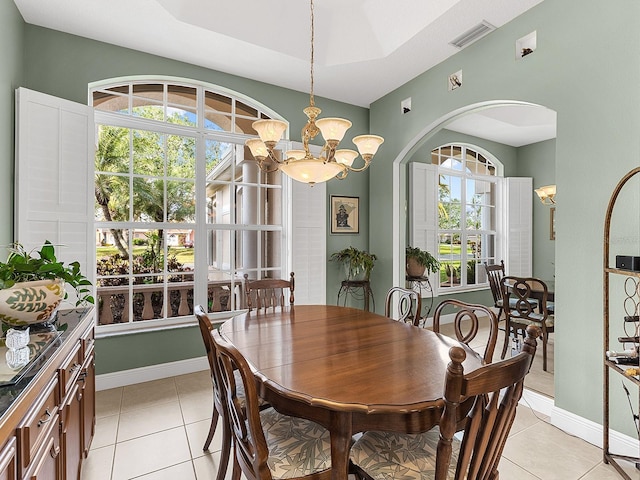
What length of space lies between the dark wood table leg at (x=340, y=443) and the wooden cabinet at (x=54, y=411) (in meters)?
0.94

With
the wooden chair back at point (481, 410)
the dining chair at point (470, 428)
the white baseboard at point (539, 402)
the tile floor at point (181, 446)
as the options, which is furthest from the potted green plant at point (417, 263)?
the wooden chair back at point (481, 410)

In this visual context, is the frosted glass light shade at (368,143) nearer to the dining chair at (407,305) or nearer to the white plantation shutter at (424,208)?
the dining chair at (407,305)

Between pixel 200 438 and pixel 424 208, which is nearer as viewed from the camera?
pixel 200 438

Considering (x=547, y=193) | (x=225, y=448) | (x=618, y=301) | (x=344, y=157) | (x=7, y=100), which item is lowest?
(x=225, y=448)

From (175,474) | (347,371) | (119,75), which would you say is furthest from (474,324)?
(119,75)

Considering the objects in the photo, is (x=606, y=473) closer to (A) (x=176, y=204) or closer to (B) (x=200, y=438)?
(B) (x=200, y=438)

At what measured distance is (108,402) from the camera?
2.79m

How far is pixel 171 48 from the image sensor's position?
3133 mm

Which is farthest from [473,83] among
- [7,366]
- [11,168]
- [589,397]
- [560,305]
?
[11,168]

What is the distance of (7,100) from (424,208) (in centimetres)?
478

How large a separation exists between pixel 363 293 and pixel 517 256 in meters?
3.41

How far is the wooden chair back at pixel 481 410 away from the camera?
36.3 inches

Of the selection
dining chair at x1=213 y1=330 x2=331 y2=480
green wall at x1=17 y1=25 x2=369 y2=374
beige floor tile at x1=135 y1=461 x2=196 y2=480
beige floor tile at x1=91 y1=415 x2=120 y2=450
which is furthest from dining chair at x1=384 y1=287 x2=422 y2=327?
beige floor tile at x1=91 y1=415 x2=120 y2=450

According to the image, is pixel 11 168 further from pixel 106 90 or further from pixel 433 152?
pixel 433 152
